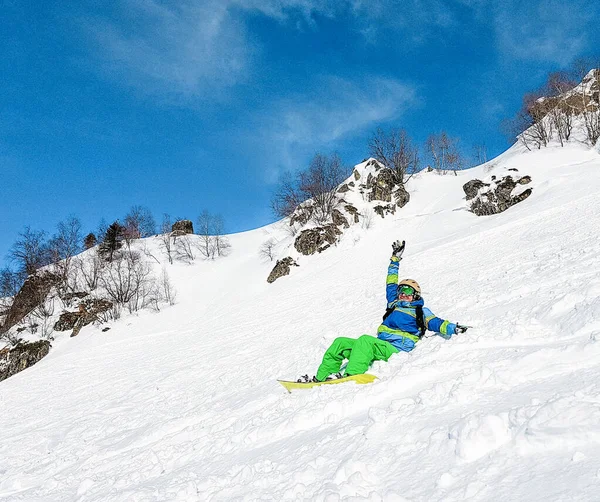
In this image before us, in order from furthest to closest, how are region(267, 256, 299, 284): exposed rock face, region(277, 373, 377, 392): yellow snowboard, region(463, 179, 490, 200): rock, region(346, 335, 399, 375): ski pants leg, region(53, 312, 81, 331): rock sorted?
region(267, 256, 299, 284): exposed rock face → region(53, 312, 81, 331): rock → region(463, 179, 490, 200): rock → region(346, 335, 399, 375): ski pants leg → region(277, 373, 377, 392): yellow snowboard

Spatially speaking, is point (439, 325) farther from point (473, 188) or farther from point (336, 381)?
point (473, 188)

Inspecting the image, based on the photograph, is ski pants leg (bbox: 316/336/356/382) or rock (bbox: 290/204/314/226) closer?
ski pants leg (bbox: 316/336/356/382)

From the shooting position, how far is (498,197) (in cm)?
2636

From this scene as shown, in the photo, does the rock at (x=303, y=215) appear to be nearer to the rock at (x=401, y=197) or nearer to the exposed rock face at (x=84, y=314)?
the rock at (x=401, y=197)

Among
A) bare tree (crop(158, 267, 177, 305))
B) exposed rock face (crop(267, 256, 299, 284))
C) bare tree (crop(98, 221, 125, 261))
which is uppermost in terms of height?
bare tree (crop(98, 221, 125, 261))

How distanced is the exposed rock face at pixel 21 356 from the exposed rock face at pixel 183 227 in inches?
1148

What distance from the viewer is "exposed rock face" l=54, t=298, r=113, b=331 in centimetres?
3038

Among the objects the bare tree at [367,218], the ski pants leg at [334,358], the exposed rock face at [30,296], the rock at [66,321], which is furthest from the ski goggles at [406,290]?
the exposed rock face at [30,296]

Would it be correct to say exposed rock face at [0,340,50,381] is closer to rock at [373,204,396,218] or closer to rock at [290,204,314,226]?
rock at [290,204,314,226]

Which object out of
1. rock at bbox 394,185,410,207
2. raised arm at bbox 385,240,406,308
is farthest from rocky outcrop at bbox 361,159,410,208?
raised arm at bbox 385,240,406,308

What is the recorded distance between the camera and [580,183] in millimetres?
21562

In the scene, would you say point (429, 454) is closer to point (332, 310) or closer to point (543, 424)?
point (543, 424)

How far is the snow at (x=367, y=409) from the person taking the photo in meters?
2.25

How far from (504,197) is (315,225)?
15.8 m
